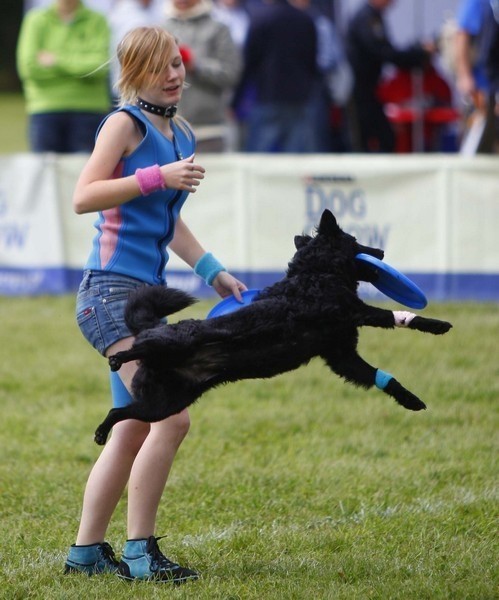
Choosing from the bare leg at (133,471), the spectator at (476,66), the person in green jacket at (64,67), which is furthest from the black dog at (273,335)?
the person in green jacket at (64,67)

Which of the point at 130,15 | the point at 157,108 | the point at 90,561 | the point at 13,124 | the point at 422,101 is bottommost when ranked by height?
the point at 90,561

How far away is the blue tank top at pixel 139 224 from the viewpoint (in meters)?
3.71

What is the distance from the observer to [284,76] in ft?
36.6

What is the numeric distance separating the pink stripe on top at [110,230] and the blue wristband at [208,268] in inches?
14.5

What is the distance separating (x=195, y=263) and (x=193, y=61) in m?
5.80

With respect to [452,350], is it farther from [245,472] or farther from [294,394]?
[245,472]

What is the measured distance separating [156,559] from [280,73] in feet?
26.2

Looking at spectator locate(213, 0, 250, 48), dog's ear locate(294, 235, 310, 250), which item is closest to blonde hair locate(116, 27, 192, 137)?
dog's ear locate(294, 235, 310, 250)

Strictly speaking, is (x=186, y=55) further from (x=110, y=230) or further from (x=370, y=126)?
(x=110, y=230)

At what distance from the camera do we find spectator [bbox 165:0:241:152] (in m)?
9.58

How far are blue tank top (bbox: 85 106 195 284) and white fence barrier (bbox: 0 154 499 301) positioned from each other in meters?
4.82

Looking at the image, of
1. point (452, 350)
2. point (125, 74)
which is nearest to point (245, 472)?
point (125, 74)

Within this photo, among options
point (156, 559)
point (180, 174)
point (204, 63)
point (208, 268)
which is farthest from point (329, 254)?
point (204, 63)

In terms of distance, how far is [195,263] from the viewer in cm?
402
